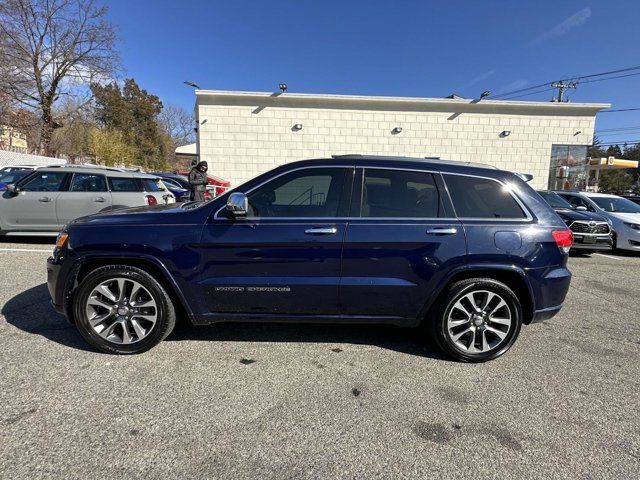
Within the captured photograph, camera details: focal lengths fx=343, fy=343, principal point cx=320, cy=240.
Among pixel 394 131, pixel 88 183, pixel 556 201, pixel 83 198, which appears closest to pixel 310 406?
pixel 83 198

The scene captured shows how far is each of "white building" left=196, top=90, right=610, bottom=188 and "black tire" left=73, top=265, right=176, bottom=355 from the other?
1240cm

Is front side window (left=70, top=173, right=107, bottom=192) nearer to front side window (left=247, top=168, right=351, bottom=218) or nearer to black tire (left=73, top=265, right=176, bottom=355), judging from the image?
black tire (left=73, top=265, right=176, bottom=355)

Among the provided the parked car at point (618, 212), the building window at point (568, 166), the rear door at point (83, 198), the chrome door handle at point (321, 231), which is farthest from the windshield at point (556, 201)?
the rear door at point (83, 198)

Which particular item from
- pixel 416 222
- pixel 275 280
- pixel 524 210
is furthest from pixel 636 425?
pixel 275 280

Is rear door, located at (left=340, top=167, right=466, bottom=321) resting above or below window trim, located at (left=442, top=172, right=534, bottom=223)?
below

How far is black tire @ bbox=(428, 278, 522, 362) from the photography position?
310 cm

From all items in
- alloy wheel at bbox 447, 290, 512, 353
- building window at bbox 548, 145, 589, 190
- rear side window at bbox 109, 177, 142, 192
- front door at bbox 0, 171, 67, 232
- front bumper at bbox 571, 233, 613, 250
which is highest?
building window at bbox 548, 145, 589, 190

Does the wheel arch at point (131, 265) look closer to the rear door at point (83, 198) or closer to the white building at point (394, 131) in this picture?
the rear door at point (83, 198)

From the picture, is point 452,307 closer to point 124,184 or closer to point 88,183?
point 124,184

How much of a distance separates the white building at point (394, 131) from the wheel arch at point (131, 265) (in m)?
12.3

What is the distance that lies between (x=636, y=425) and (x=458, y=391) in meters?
1.15

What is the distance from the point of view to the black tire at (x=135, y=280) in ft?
9.95

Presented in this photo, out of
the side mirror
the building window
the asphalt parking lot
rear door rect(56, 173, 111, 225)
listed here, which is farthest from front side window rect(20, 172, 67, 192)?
the building window

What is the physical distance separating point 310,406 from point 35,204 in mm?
7820
